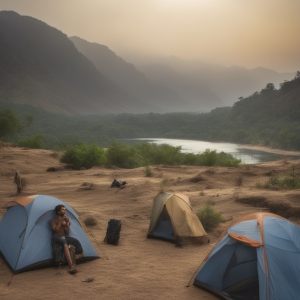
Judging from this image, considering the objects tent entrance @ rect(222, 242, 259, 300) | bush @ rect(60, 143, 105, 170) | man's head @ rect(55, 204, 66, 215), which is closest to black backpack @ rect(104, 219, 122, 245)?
man's head @ rect(55, 204, 66, 215)

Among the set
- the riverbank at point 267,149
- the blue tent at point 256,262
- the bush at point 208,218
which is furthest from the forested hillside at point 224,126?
the blue tent at point 256,262

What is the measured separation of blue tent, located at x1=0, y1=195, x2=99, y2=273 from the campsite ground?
253mm

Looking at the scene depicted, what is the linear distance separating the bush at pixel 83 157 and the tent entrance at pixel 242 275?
83.1 feet

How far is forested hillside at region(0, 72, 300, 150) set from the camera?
254 feet

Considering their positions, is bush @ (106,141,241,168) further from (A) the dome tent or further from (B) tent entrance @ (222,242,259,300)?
(B) tent entrance @ (222,242,259,300)

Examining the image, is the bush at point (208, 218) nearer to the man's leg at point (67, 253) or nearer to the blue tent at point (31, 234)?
the blue tent at point (31, 234)

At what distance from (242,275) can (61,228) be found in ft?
14.6

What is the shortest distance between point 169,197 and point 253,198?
19.3 feet

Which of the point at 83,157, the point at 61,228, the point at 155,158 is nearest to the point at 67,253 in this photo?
the point at 61,228

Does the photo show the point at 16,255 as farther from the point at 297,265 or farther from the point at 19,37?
the point at 19,37

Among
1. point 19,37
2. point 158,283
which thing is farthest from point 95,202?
point 19,37

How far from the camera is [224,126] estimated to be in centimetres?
9900

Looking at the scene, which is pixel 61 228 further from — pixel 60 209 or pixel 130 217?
pixel 130 217

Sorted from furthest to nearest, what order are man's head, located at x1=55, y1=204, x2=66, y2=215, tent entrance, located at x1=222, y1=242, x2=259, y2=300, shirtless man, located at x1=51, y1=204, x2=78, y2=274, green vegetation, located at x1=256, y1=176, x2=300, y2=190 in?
green vegetation, located at x1=256, y1=176, x2=300, y2=190 < man's head, located at x1=55, y1=204, x2=66, y2=215 < shirtless man, located at x1=51, y1=204, x2=78, y2=274 < tent entrance, located at x1=222, y1=242, x2=259, y2=300
